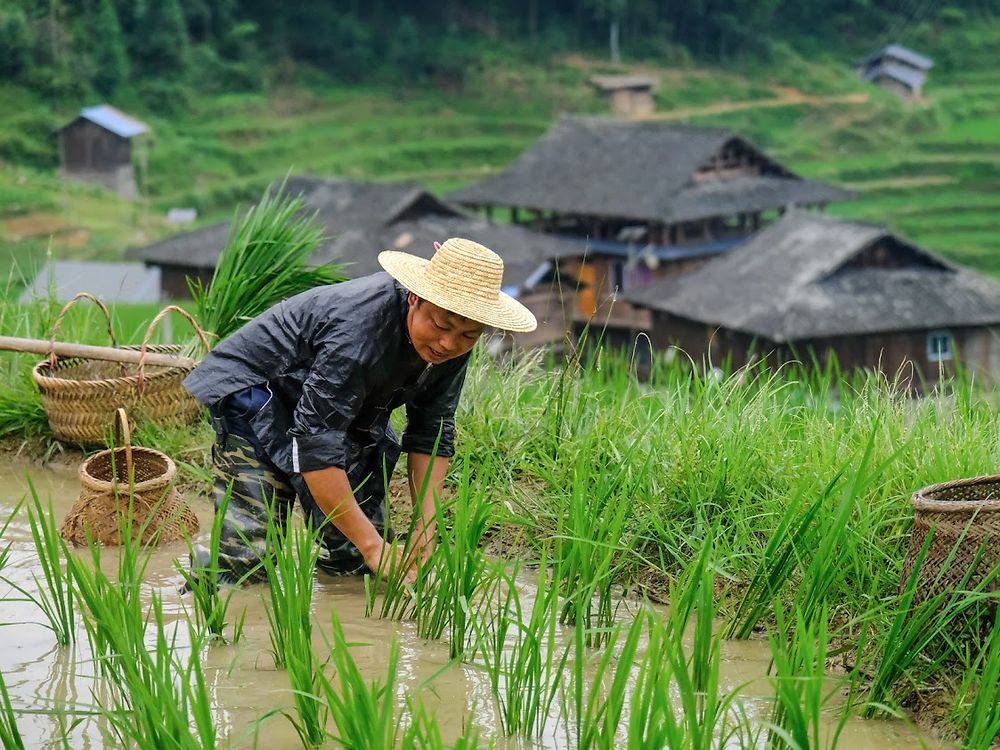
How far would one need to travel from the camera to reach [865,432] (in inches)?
135

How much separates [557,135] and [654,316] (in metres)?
7.03

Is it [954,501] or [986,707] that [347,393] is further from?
[986,707]

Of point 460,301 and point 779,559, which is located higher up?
point 460,301

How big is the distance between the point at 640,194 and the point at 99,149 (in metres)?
13.1

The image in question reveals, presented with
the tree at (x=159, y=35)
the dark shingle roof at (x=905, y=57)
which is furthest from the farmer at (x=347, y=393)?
the dark shingle roof at (x=905, y=57)

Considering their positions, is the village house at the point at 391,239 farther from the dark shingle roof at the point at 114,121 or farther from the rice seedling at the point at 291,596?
the rice seedling at the point at 291,596

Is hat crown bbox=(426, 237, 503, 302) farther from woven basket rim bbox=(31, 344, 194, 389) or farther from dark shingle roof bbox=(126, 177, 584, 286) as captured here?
dark shingle roof bbox=(126, 177, 584, 286)

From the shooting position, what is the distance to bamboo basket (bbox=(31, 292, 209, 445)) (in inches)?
158

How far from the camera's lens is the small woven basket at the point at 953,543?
2.46m

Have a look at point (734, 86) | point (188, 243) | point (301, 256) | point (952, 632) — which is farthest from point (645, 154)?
point (952, 632)

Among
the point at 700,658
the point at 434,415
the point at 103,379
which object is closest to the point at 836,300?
the point at 103,379

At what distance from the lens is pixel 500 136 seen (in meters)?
35.6

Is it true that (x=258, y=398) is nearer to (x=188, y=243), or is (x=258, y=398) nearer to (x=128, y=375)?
(x=128, y=375)

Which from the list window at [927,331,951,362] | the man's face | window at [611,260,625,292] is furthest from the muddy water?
window at [611,260,625,292]
